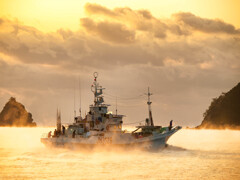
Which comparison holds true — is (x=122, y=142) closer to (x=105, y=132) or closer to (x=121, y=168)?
(x=105, y=132)

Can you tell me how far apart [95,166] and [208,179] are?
15868mm

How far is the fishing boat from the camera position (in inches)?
2469

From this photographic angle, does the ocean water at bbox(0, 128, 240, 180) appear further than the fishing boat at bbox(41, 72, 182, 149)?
No

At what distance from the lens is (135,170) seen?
1773 inches

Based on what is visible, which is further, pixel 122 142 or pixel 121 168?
pixel 122 142

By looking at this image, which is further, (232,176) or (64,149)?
(64,149)

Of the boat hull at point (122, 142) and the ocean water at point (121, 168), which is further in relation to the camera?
the boat hull at point (122, 142)

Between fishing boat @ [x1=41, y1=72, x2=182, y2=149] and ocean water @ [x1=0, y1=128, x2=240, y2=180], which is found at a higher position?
fishing boat @ [x1=41, y1=72, x2=182, y2=149]

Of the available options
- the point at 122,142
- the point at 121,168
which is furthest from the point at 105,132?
the point at 121,168

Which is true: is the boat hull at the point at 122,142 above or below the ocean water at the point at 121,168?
above

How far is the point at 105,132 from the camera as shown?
6450cm

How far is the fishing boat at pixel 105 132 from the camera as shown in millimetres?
62719

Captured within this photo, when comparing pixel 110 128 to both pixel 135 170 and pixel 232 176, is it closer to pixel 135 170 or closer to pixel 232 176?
pixel 135 170

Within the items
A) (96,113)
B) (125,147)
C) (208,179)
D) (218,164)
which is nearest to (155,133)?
(125,147)
